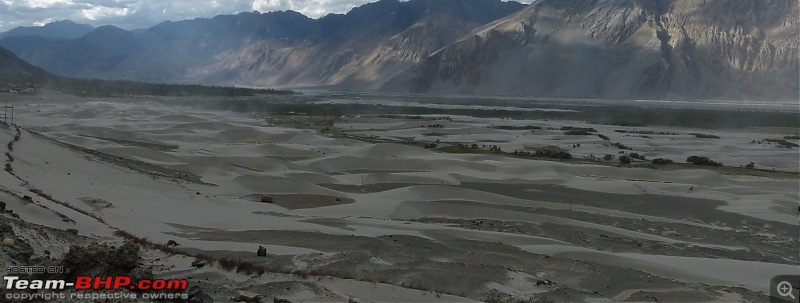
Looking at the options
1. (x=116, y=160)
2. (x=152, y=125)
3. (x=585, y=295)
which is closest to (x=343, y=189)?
(x=116, y=160)

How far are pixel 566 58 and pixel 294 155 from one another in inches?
5259

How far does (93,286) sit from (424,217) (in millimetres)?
13180

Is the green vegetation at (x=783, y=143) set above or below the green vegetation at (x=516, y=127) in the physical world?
above

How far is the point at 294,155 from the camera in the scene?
1432 inches

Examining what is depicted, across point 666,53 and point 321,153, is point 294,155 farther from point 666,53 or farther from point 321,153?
point 666,53

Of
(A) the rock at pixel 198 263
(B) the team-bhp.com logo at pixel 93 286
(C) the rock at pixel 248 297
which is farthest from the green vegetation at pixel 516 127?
(B) the team-bhp.com logo at pixel 93 286

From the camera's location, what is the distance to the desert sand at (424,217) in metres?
11.8

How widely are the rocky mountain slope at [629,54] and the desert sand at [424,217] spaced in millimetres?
108135

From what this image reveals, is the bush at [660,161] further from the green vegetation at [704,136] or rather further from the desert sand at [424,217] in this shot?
the green vegetation at [704,136]

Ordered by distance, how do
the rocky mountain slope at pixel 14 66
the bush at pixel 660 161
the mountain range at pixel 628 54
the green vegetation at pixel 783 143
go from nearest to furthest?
the bush at pixel 660 161 → the green vegetation at pixel 783 143 → the mountain range at pixel 628 54 → the rocky mountain slope at pixel 14 66

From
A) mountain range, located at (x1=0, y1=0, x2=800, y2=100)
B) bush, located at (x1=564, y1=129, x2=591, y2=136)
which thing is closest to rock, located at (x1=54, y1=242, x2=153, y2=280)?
bush, located at (x1=564, y1=129, x2=591, y2=136)

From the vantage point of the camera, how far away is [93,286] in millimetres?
7996

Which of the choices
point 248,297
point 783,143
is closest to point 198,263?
point 248,297

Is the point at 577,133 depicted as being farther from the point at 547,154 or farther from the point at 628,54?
the point at 628,54
